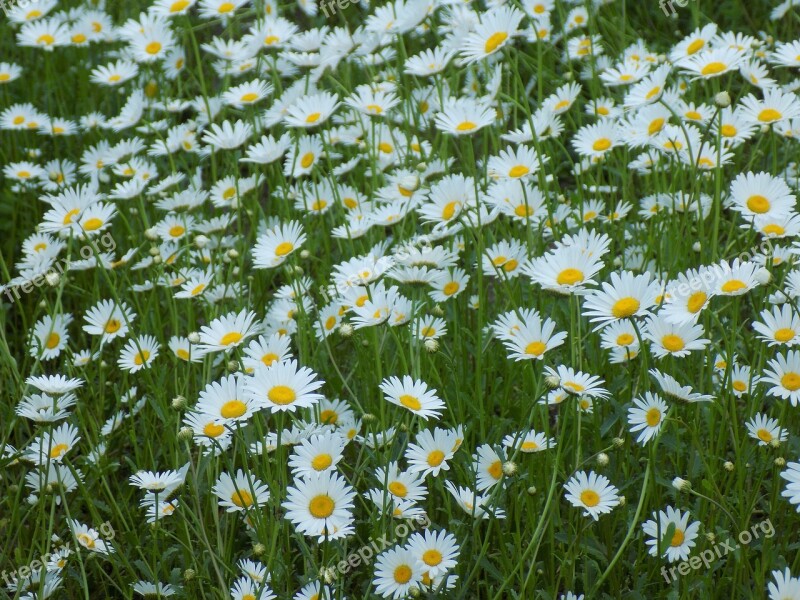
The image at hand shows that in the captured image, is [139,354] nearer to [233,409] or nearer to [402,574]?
[233,409]

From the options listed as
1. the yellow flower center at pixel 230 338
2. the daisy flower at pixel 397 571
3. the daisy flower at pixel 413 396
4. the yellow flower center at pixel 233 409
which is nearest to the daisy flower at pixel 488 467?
the daisy flower at pixel 413 396

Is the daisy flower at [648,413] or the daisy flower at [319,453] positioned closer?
the daisy flower at [319,453]

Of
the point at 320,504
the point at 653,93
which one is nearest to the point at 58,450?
the point at 320,504

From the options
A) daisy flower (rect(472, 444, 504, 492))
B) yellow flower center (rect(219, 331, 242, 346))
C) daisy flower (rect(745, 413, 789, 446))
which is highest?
yellow flower center (rect(219, 331, 242, 346))

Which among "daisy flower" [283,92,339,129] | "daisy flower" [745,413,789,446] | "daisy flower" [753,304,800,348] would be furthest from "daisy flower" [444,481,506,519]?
"daisy flower" [283,92,339,129]

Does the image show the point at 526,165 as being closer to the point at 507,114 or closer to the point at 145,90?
the point at 507,114

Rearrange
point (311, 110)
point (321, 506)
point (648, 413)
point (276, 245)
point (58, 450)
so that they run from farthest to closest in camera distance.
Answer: point (311, 110) < point (276, 245) < point (58, 450) < point (648, 413) < point (321, 506)

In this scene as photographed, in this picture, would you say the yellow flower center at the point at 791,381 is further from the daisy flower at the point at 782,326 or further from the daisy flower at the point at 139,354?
the daisy flower at the point at 139,354

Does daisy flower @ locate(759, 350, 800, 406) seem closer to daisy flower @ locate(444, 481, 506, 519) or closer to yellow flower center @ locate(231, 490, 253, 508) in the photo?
daisy flower @ locate(444, 481, 506, 519)

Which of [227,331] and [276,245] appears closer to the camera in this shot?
[227,331]
